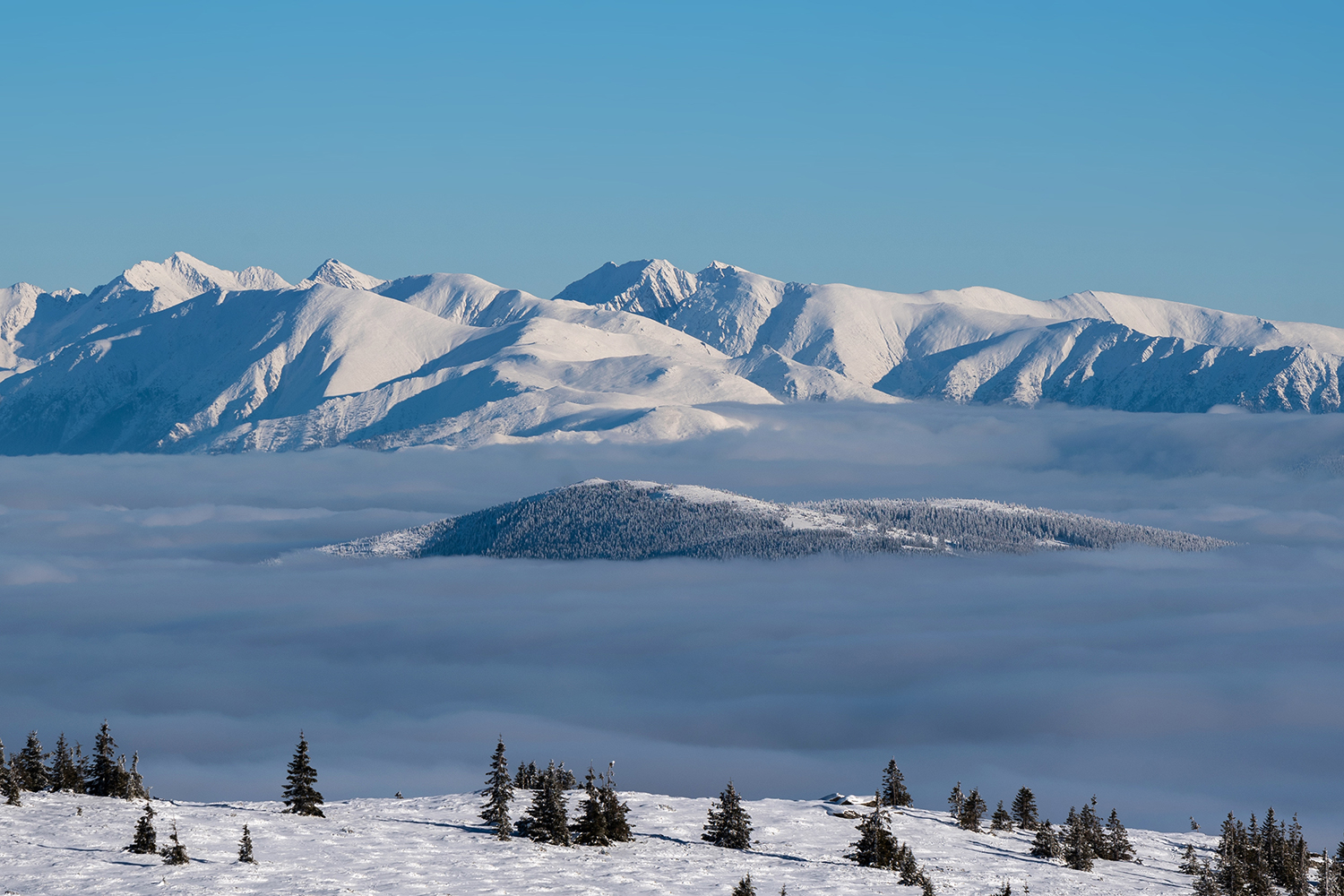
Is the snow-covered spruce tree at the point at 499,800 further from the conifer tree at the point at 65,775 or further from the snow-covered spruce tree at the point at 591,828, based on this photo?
the conifer tree at the point at 65,775

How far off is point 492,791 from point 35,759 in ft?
112

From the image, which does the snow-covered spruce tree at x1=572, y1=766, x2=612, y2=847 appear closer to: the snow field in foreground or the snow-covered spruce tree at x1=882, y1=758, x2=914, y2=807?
the snow field in foreground

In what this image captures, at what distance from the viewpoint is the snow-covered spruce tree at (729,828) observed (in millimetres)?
104125

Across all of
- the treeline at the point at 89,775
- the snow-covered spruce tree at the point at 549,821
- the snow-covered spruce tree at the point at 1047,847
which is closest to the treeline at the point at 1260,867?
the snow-covered spruce tree at the point at 1047,847

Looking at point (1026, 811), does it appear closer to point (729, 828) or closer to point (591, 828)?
point (729, 828)

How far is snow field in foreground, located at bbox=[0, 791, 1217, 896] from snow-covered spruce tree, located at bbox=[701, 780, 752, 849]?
1254 millimetres

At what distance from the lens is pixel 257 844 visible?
3573 inches

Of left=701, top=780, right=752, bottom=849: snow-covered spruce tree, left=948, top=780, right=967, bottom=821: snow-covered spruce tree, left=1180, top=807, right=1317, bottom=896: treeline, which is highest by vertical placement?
left=701, top=780, right=752, bottom=849: snow-covered spruce tree

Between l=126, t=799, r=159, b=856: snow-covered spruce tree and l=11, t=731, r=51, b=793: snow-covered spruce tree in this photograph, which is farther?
l=11, t=731, r=51, b=793: snow-covered spruce tree

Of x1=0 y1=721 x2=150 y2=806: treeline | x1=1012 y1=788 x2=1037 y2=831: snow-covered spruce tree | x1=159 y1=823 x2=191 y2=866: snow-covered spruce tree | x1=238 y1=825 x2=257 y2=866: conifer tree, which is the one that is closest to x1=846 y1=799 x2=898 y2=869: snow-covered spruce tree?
x1=238 y1=825 x2=257 y2=866: conifer tree

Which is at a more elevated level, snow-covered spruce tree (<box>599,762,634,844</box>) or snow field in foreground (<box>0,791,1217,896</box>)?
snow-covered spruce tree (<box>599,762,634,844</box>)

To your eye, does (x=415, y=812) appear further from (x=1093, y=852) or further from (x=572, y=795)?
(x=1093, y=852)

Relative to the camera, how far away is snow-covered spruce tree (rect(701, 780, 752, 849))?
4099 inches

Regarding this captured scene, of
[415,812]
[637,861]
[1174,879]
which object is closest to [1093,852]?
[1174,879]
